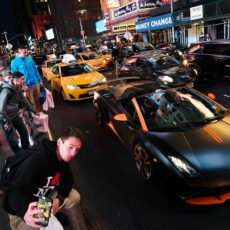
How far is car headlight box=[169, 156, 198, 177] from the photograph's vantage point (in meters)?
3.14

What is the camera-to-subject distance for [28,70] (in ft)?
23.8

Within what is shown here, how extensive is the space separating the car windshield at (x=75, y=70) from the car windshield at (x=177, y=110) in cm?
634

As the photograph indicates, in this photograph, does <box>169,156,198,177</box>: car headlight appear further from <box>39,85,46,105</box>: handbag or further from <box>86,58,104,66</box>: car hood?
<box>86,58,104,66</box>: car hood

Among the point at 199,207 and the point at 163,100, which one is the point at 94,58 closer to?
the point at 163,100

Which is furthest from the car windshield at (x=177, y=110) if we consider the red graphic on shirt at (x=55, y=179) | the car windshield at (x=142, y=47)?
the car windshield at (x=142, y=47)

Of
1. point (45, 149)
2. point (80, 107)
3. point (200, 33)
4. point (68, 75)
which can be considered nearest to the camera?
point (45, 149)

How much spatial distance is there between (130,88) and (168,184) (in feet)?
8.84

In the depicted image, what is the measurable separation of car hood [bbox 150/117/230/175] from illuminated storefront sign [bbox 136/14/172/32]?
2311cm

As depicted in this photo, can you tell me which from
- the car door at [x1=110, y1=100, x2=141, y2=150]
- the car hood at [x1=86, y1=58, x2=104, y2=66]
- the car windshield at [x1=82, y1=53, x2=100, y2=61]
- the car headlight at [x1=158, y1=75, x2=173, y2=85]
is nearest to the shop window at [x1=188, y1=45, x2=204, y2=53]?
the car headlight at [x1=158, y1=75, x2=173, y2=85]

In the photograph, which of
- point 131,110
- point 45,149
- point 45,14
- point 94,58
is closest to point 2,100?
point 131,110

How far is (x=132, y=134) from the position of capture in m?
4.27

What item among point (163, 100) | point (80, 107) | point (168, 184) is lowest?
point (80, 107)

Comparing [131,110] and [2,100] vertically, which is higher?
[2,100]

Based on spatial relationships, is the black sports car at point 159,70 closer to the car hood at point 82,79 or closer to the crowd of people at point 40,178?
the car hood at point 82,79
